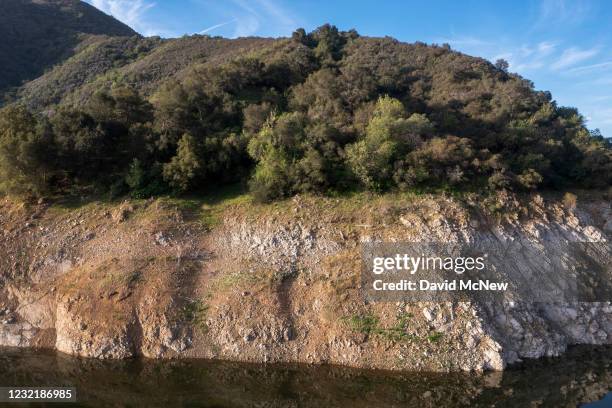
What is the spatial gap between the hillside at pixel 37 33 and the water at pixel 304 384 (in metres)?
49.2

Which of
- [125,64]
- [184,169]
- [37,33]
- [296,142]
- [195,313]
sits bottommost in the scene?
[195,313]

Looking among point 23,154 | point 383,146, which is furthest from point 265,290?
point 23,154

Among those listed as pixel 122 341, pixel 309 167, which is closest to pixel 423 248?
pixel 309 167

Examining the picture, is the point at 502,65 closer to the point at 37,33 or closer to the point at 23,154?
the point at 23,154

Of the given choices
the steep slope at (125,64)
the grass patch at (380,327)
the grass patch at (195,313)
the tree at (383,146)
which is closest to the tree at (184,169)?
the grass patch at (195,313)

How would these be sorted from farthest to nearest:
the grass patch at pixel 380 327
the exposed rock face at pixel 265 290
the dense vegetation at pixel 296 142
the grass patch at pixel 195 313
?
1. the dense vegetation at pixel 296 142
2. the grass patch at pixel 195 313
3. the exposed rock face at pixel 265 290
4. the grass patch at pixel 380 327

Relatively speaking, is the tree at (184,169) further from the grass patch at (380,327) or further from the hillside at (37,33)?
the hillside at (37,33)

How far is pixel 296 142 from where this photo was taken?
2422 centimetres

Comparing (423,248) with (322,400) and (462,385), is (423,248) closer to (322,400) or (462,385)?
(462,385)

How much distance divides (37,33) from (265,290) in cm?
6407

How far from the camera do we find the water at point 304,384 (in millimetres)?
13961

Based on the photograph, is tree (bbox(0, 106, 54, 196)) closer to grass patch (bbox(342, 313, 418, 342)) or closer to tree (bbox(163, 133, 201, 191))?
tree (bbox(163, 133, 201, 191))

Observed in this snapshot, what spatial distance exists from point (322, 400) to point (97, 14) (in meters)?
84.5

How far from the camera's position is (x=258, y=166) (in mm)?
23984
